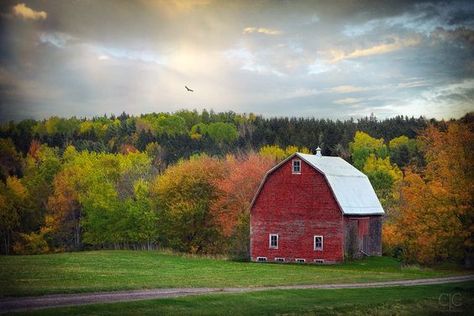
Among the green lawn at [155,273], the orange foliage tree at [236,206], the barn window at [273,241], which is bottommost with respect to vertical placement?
the green lawn at [155,273]

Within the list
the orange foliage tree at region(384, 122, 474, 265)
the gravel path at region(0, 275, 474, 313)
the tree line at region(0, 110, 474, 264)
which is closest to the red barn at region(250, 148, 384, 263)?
the tree line at region(0, 110, 474, 264)

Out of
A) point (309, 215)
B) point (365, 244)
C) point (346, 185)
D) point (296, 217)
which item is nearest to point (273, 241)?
point (296, 217)

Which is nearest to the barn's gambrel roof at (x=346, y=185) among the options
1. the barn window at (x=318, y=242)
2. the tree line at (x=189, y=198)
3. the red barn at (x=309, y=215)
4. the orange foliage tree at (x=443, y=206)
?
the red barn at (x=309, y=215)

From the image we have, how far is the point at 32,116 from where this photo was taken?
46.3 metres

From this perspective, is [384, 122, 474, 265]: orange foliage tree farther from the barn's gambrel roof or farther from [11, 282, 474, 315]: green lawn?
[11, 282, 474, 315]: green lawn

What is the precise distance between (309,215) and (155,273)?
1697cm

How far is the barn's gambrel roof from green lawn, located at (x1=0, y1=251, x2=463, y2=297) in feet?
14.4

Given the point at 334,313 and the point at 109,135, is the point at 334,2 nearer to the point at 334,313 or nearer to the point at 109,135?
the point at 334,313

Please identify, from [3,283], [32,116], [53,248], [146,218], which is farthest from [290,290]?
[53,248]

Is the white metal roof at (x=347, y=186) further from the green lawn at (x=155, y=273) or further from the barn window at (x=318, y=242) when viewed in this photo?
the green lawn at (x=155, y=273)

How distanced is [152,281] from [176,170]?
27836mm

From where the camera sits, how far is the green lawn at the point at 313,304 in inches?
968

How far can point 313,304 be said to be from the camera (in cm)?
2777

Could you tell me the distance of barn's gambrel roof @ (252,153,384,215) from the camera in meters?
51.5
